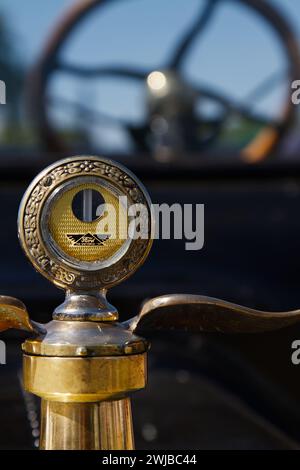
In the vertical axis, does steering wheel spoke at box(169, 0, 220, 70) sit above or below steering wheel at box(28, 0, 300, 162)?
above

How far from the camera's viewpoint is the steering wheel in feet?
7.23

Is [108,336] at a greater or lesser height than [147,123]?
lesser

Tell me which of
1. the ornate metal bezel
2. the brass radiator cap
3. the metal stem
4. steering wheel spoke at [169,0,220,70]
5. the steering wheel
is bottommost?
the metal stem

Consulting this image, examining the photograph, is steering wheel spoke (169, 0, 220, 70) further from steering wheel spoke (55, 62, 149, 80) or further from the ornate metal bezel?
the ornate metal bezel

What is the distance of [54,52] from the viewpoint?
2.22 metres

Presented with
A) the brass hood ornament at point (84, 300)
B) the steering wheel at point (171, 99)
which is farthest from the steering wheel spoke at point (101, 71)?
the brass hood ornament at point (84, 300)

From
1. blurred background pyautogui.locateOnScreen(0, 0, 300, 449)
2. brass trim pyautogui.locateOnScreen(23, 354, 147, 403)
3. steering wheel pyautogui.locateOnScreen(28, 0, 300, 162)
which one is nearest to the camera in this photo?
brass trim pyautogui.locateOnScreen(23, 354, 147, 403)

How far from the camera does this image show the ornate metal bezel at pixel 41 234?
78 centimetres

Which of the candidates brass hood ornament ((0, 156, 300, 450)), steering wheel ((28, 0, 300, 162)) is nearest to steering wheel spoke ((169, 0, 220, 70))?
steering wheel ((28, 0, 300, 162))

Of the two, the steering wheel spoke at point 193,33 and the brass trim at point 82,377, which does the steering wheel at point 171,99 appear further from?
the brass trim at point 82,377

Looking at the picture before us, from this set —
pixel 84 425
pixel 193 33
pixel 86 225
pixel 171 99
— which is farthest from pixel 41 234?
pixel 193 33

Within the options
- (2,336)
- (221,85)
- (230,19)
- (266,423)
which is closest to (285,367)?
(266,423)

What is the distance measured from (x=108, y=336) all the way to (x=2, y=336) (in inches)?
29.7

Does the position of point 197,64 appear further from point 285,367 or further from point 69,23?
point 285,367
